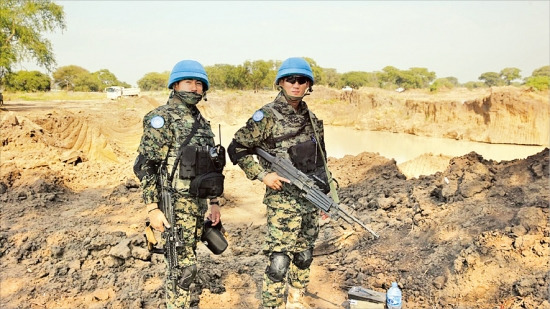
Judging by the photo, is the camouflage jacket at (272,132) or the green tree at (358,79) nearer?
the camouflage jacket at (272,132)

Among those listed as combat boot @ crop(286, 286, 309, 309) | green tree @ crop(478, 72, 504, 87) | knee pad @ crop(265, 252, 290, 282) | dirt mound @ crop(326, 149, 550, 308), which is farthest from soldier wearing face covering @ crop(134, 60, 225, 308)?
green tree @ crop(478, 72, 504, 87)

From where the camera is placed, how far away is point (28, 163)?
8.46 metres

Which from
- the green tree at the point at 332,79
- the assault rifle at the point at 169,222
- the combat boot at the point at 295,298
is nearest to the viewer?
the assault rifle at the point at 169,222

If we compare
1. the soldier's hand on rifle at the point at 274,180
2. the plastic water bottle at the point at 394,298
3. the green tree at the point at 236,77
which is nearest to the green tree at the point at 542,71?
the green tree at the point at 236,77

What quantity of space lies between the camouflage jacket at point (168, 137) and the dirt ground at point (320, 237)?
1505mm

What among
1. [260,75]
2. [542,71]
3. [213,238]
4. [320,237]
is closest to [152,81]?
[260,75]

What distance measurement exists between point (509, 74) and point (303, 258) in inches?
2061

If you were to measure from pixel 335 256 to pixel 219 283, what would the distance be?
1.62 meters

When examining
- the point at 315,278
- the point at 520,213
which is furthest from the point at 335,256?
the point at 520,213

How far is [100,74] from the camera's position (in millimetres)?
54188

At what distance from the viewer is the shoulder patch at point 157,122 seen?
8.31 feet

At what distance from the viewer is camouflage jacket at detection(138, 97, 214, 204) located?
8.34 feet

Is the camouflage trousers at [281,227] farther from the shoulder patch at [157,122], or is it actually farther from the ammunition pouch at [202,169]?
the shoulder patch at [157,122]

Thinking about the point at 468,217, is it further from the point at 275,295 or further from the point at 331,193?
the point at 275,295
